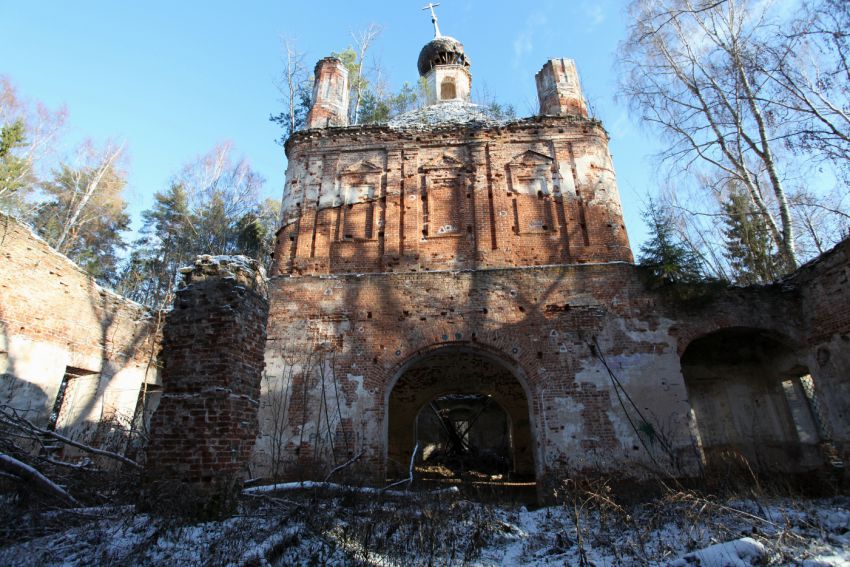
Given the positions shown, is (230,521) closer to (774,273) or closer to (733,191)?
(774,273)

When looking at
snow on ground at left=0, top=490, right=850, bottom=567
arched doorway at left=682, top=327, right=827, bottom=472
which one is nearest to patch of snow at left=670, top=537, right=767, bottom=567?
snow on ground at left=0, top=490, right=850, bottom=567

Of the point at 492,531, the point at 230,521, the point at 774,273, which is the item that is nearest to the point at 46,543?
the point at 230,521

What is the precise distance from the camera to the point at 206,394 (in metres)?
4.88

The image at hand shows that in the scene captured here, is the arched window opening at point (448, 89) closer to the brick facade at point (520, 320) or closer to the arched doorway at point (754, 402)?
the brick facade at point (520, 320)

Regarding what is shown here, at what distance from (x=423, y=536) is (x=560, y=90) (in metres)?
11.6

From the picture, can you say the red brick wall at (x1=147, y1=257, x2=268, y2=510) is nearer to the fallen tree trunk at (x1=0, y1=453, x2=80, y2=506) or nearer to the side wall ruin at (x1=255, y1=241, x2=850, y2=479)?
the fallen tree trunk at (x1=0, y1=453, x2=80, y2=506)

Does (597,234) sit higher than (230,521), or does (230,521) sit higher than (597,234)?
(597,234)

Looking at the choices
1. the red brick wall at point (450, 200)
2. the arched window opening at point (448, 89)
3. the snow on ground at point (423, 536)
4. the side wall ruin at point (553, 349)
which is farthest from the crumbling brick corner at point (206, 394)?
the arched window opening at point (448, 89)

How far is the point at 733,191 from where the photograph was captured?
57.0 feet

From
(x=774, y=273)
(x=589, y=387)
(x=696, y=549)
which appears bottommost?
(x=696, y=549)

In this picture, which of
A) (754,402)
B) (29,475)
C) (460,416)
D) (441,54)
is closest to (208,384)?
(29,475)

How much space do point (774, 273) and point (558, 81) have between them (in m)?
9.92

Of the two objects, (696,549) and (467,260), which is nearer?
(696,549)

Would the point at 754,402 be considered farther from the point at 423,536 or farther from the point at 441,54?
the point at 441,54
